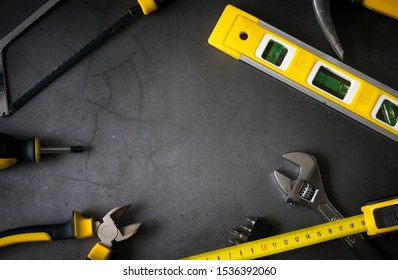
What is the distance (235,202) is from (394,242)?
0.40 m

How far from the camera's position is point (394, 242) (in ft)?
3.82

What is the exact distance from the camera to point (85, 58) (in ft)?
4.03

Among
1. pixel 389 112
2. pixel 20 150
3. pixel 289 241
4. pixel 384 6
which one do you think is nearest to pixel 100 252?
pixel 20 150

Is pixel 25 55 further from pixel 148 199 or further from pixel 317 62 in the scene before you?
pixel 317 62

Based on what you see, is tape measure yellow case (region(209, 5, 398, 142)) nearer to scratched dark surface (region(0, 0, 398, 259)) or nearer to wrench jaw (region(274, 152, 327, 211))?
scratched dark surface (region(0, 0, 398, 259))

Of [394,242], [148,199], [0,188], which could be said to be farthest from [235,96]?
[0,188]

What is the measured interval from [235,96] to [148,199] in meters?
0.34

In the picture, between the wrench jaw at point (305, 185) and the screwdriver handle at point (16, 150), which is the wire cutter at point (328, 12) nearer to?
the wrench jaw at point (305, 185)

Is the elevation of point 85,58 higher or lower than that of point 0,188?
higher

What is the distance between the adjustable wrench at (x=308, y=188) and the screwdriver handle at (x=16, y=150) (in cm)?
59

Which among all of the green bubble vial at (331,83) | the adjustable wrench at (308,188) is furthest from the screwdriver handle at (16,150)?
the green bubble vial at (331,83)

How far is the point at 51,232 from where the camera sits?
1.12 m
